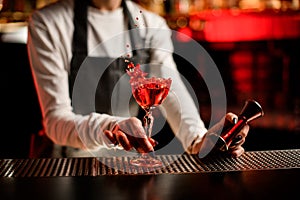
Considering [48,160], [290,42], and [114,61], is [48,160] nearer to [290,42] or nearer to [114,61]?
[114,61]

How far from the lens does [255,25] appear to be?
5.43 metres

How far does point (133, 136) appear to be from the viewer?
147 cm

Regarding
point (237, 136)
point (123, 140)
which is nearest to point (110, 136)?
point (123, 140)

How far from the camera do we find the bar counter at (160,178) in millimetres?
1164

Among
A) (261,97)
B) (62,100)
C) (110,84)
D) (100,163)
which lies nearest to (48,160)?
(100,163)

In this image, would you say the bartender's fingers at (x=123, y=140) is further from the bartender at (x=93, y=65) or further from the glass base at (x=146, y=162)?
the bartender at (x=93, y=65)

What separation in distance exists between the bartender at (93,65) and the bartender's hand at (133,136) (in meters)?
0.43

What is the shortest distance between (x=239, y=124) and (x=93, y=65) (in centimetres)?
93

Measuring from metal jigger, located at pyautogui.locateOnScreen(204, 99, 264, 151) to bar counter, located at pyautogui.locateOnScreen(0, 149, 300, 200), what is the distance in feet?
0.15

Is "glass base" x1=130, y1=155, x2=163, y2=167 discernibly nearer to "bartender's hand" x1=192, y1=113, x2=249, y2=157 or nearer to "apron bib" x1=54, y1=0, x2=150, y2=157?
"bartender's hand" x1=192, y1=113, x2=249, y2=157

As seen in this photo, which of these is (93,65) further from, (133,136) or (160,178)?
(160,178)

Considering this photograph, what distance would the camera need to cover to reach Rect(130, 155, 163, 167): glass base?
146cm

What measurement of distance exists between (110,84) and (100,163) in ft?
2.73

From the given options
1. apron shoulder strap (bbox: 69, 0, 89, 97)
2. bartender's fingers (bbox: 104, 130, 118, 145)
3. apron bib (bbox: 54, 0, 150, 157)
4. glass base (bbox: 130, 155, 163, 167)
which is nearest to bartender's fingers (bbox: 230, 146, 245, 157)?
glass base (bbox: 130, 155, 163, 167)
